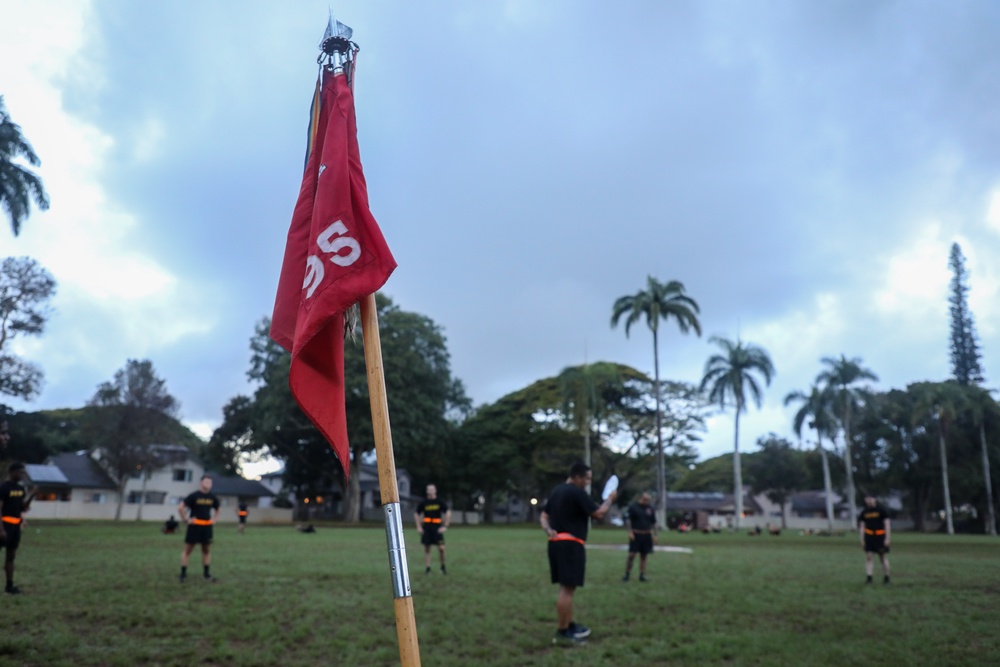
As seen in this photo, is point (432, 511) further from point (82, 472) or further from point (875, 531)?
point (82, 472)

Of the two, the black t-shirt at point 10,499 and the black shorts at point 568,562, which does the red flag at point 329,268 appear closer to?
the black shorts at point 568,562

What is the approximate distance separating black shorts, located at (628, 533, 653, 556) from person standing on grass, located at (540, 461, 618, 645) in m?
6.67

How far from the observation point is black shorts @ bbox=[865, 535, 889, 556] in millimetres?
13750

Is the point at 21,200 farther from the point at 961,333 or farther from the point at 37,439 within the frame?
the point at 961,333

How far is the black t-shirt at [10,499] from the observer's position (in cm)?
1086

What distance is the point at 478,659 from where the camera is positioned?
7.21 m

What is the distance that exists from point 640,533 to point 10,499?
11172mm

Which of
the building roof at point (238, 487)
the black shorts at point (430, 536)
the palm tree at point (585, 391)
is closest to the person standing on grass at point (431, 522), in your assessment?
the black shorts at point (430, 536)

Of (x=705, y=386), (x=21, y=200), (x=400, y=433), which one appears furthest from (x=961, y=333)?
(x=21, y=200)

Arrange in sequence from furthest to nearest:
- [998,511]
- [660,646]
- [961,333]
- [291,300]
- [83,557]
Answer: [961,333]
[998,511]
[83,557]
[660,646]
[291,300]

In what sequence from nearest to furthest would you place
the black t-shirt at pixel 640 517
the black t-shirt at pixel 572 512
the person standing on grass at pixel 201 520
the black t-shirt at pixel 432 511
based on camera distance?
1. the black t-shirt at pixel 572 512
2. the person standing on grass at pixel 201 520
3. the black t-shirt at pixel 432 511
4. the black t-shirt at pixel 640 517

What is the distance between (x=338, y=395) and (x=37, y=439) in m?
62.4

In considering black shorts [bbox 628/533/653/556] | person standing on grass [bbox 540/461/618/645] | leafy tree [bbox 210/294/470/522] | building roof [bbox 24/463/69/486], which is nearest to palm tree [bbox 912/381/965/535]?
leafy tree [bbox 210/294/470/522]

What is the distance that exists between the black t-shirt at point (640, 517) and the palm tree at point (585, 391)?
3264cm
